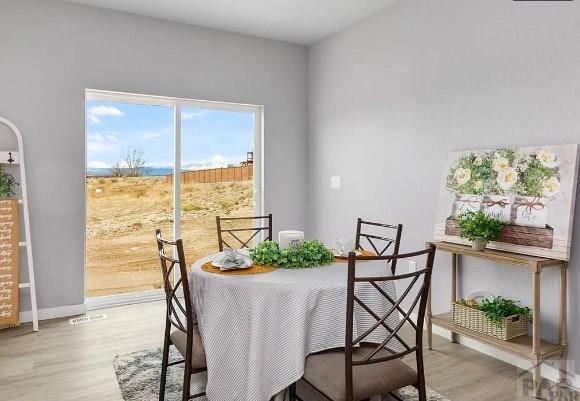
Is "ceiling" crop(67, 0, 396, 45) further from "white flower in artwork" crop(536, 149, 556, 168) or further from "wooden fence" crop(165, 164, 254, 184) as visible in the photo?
"white flower in artwork" crop(536, 149, 556, 168)

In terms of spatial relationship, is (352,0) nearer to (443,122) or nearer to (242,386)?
(443,122)

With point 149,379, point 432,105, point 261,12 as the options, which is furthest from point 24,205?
point 432,105

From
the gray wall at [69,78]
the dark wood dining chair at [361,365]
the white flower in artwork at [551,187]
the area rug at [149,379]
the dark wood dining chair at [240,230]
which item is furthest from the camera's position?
the gray wall at [69,78]

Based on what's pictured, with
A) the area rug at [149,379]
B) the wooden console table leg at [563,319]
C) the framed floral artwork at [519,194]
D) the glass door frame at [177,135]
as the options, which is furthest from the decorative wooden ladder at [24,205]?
the wooden console table leg at [563,319]

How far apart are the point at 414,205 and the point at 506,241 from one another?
0.95m

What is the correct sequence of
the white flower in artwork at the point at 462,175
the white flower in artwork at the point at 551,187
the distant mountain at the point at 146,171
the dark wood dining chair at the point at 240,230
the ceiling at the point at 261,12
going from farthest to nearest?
the distant mountain at the point at 146,171 < the ceiling at the point at 261,12 < the dark wood dining chair at the point at 240,230 < the white flower in artwork at the point at 462,175 < the white flower in artwork at the point at 551,187

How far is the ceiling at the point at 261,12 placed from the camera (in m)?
3.83

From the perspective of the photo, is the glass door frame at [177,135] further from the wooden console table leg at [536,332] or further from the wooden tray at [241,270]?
the wooden console table leg at [536,332]

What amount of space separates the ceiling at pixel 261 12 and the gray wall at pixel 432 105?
20cm

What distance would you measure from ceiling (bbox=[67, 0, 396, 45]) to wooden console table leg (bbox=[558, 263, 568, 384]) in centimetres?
259

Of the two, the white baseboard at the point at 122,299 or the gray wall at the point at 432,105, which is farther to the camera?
the white baseboard at the point at 122,299

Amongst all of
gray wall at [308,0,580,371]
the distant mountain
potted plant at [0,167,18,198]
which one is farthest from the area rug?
the distant mountain

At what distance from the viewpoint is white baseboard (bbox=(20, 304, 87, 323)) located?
369cm

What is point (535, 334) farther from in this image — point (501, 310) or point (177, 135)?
point (177, 135)
